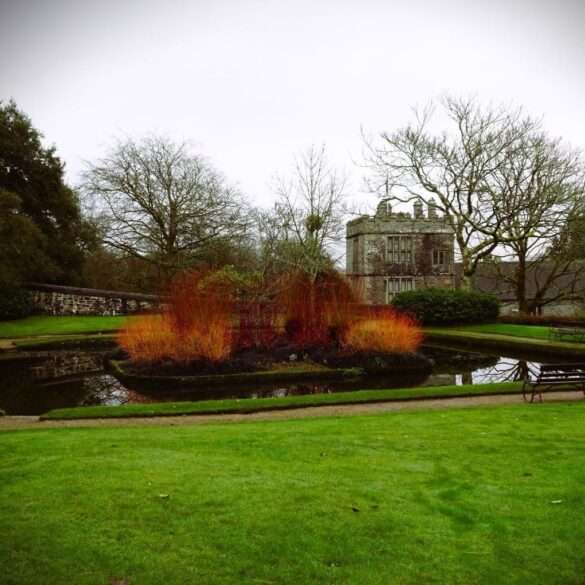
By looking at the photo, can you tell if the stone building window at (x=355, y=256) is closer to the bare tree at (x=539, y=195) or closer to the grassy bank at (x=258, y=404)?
the bare tree at (x=539, y=195)

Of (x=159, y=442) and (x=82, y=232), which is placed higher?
(x=82, y=232)

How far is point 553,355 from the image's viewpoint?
1911cm

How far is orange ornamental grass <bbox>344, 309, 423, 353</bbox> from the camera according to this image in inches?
670

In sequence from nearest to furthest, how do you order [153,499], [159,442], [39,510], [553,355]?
1. [39,510]
2. [153,499]
3. [159,442]
4. [553,355]

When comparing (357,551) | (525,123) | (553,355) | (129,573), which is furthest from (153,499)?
(525,123)

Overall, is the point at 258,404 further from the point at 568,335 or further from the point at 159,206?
the point at 159,206

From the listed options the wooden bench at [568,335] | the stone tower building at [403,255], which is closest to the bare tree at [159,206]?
the stone tower building at [403,255]

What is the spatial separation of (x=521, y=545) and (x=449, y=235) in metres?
40.6

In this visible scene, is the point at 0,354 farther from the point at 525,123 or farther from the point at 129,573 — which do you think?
the point at 525,123

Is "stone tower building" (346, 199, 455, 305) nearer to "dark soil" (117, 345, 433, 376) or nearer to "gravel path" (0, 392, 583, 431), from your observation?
"dark soil" (117, 345, 433, 376)

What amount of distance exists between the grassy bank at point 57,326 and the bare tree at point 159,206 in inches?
227

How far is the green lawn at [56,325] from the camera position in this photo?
1014 inches

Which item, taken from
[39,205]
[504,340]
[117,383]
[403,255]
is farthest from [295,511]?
[403,255]

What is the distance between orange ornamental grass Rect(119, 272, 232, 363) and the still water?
1.33 m
